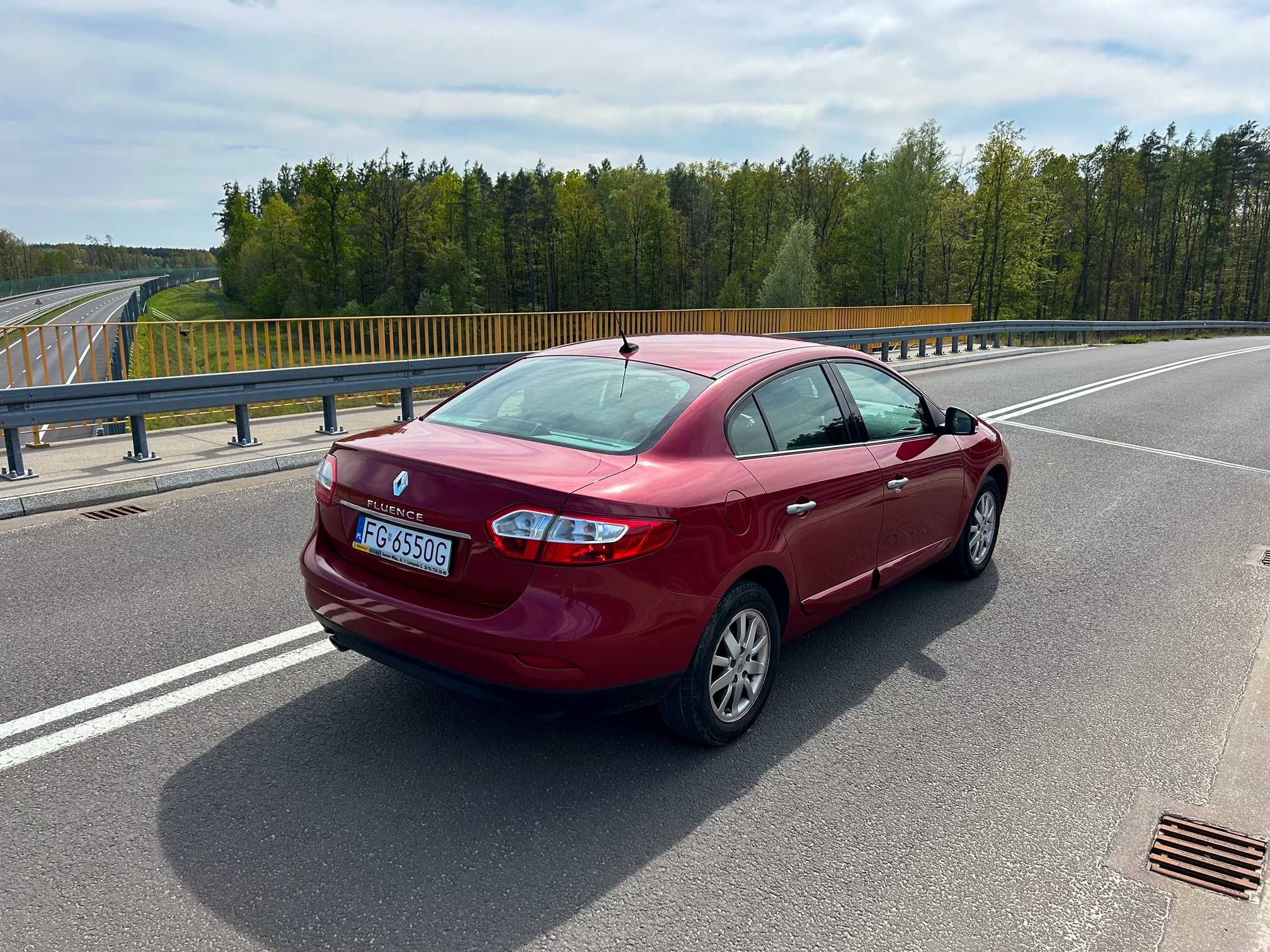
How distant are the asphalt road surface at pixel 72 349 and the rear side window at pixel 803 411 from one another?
7.68 metres

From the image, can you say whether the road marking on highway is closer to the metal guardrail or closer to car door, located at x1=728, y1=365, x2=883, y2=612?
car door, located at x1=728, y1=365, x2=883, y2=612

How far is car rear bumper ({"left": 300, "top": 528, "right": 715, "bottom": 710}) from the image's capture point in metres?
2.99

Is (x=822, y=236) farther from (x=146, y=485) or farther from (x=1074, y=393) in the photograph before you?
(x=146, y=485)

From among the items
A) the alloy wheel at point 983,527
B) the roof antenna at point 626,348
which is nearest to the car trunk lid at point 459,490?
the roof antenna at point 626,348

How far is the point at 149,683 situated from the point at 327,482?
1.27m

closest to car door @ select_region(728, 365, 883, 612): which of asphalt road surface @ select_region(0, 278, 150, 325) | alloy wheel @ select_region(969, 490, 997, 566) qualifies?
alloy wheel @ select_region(969, 490, 997, 566)

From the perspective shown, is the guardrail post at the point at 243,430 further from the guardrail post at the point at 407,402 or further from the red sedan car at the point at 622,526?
the red sedan car at the point at 622,526

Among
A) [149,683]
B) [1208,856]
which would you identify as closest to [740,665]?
[1208,856]

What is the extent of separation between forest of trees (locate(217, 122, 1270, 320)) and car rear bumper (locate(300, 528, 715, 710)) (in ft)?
198

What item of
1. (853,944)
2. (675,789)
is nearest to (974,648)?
(675,789)

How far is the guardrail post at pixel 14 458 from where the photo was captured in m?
7.77

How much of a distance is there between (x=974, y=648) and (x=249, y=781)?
3404 mm

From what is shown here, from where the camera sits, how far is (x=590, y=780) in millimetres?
3322

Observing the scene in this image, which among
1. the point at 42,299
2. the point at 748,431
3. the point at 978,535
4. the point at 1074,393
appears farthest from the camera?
the point at 42,299
